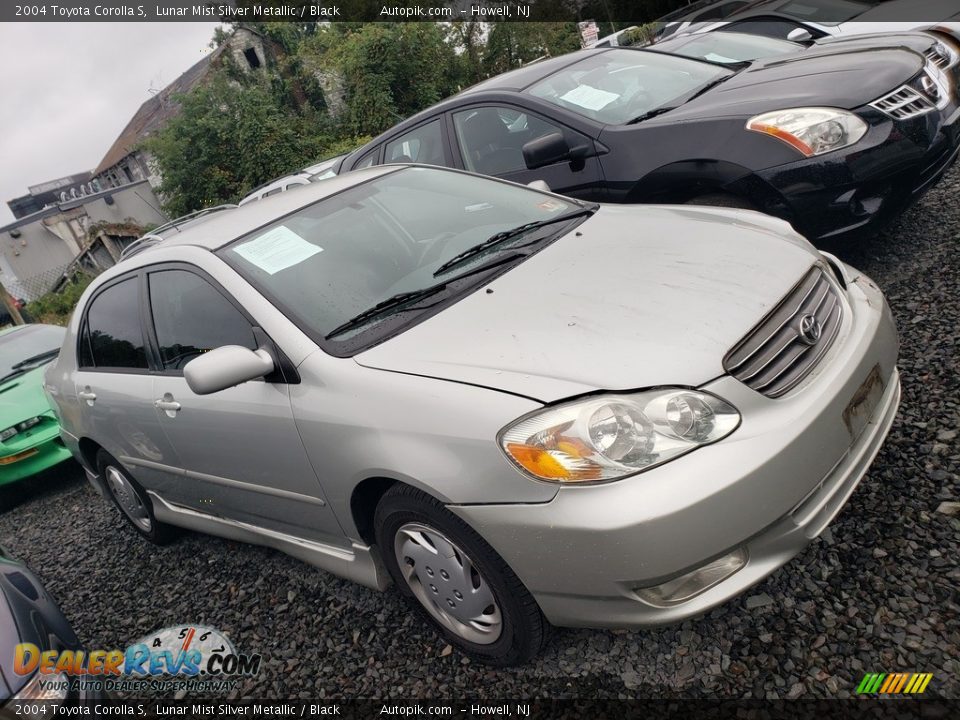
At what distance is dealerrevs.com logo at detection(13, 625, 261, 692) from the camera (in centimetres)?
285

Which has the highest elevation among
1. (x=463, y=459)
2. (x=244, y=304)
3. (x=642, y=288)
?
(x=244, y=304)

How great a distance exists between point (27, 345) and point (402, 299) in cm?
662

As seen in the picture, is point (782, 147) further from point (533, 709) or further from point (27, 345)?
point (27, 345)

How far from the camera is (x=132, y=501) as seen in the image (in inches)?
164

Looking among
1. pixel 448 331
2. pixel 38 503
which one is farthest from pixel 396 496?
pixel 38 503

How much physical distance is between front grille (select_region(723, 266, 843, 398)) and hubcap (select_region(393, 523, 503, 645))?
1.03 meters

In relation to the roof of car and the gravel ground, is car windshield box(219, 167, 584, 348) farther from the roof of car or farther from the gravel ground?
the gravel ground

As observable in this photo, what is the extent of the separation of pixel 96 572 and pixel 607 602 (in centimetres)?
361

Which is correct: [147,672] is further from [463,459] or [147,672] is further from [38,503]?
[38,503]

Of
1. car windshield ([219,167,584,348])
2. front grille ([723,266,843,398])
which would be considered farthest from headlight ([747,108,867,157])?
front grille ([723,266,843,398])

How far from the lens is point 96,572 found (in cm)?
425

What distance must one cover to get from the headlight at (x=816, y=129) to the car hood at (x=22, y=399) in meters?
6.14

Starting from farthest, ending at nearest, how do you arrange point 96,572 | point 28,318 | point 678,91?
point 28,318 → point 678,91 → point 96,572

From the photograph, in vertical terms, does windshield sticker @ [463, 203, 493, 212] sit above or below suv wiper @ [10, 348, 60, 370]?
above
